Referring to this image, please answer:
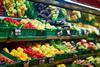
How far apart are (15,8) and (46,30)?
28.9 inches

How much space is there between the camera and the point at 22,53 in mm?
3898

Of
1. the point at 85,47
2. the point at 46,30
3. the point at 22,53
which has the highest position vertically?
the point at 46,30

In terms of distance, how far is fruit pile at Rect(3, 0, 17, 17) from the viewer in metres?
4.16

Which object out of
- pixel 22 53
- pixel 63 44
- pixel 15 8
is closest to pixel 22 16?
pixel 15 8

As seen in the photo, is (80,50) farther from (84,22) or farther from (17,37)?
(17,37)

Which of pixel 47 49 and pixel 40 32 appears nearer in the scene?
pixel 40 32

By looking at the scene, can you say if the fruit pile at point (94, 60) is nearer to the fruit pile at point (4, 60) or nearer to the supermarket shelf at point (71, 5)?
the supermarket shelf at point (71, 5)

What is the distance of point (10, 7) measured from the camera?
4270 mm

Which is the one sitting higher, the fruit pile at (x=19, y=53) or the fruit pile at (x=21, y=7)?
the fruit pile at (x=21, y=7)

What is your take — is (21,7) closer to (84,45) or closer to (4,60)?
(4,60)

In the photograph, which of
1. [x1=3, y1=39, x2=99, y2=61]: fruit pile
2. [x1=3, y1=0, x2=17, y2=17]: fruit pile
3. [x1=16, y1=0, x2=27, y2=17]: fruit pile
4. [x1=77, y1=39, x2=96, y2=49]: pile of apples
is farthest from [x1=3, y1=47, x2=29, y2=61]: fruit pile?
[x1=77, y1=39, x2=96, y2=49]: pile of apples

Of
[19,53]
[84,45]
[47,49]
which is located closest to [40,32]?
[19,53]

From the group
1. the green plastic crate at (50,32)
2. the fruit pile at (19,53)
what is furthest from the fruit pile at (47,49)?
the fruit pile at (19,53)

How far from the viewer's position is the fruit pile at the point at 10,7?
4.16 metres
